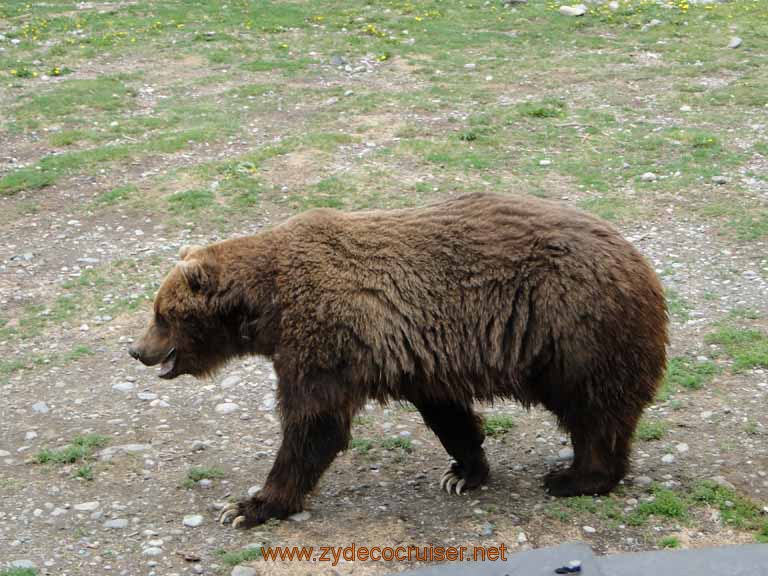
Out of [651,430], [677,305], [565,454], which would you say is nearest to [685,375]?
[651,430]

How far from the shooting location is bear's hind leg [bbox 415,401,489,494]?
598cm

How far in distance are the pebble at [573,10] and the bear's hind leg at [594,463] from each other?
1319 cm

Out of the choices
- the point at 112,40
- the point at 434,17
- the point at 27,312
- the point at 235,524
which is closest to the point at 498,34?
the point at 434,17

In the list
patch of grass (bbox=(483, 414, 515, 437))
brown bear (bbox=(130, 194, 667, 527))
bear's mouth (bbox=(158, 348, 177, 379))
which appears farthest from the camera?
patch of grass (bbox=(483, 414, 515, 437))

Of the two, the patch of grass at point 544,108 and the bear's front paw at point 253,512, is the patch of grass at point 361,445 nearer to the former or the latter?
the bear's front paw at point 253,512

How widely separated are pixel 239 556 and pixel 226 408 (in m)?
2.00

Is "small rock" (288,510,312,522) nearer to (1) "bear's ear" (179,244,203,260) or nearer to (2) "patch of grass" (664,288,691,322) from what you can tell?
(1) "bear's ear" (179,244,203,260)

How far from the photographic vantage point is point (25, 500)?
6039 millimetres

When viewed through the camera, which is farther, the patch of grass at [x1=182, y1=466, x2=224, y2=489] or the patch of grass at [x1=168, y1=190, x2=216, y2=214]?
the patch of grass at [x1=168, y1=190, x2=216, y2=214]

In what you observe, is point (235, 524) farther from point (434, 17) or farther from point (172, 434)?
point (434, 17)

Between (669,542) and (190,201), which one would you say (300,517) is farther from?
(190,201)

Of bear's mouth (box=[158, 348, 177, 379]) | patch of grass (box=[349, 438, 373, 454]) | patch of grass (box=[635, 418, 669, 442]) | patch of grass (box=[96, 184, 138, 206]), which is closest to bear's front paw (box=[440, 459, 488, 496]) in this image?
patch of grass (box=[349, 438, 373, 454])

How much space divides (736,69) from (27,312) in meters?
10.5

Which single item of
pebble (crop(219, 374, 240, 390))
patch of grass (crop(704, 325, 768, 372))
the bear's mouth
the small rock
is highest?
the bear's mouth
